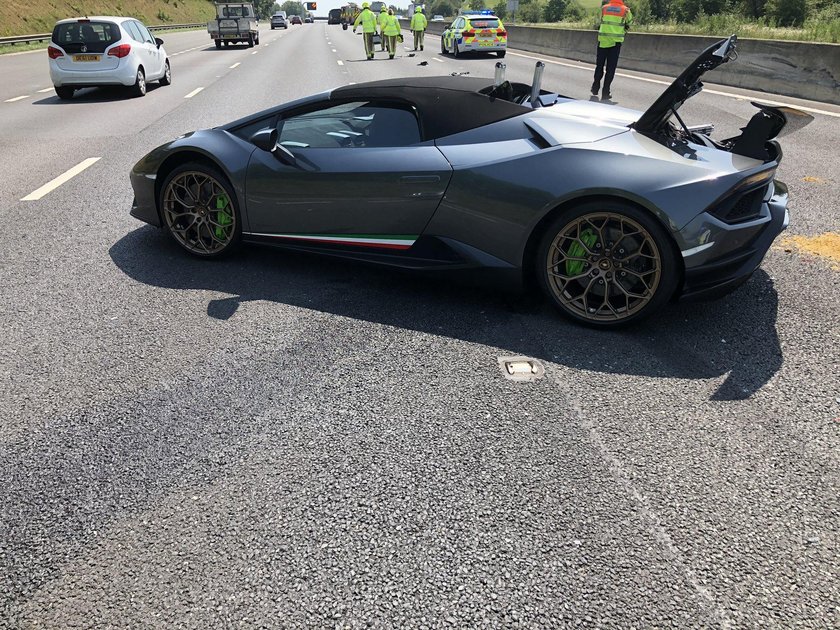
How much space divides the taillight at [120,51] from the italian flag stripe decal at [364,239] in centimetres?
1233

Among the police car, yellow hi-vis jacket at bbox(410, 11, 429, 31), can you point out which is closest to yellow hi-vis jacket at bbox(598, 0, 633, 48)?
the police car

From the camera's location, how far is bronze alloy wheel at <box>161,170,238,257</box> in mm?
4832

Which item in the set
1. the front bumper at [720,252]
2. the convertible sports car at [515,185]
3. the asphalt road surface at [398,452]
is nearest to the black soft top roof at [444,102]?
the convertible sports car at [515,185]

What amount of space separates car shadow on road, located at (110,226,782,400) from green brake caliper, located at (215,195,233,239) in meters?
0.24

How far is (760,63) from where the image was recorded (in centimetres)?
1513

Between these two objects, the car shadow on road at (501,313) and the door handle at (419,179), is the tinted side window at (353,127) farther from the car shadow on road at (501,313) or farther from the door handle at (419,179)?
the car shadow on road at (501,313)

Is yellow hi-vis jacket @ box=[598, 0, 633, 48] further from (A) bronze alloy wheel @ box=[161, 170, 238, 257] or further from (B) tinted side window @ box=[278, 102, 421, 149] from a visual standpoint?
(A) bronze alloy wheel @ box=[161, 170, 238, 257]

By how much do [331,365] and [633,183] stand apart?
1.90 m

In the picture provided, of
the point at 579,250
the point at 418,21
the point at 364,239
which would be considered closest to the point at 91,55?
the point at 364,239

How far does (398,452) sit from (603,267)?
5.51ft

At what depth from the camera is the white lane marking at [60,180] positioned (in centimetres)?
700

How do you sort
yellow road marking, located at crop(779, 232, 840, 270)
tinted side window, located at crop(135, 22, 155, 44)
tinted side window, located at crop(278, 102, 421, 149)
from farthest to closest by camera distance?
1. tinted side window, located at crop(135, 22, 155, 44)
2. yellow road marking, located at crop(779, 232, 840, 270)
3. tinted side window, located at crop(278, 102, 421, 149)

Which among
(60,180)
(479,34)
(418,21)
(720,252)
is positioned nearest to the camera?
(720,252)

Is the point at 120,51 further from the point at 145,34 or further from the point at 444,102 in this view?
the point at 444,102
